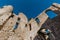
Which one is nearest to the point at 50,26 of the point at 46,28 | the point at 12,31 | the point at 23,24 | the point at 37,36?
the point at 46,28

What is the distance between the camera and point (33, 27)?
20.8 meters

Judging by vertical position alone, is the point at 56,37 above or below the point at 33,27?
below

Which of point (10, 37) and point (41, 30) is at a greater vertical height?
point (41, 30)

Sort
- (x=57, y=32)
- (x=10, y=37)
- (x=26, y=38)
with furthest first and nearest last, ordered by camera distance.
Result: (x=57, y=32), (x=26, y=38), (x=10, y=37)

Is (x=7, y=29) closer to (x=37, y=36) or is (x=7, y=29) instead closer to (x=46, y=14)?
(x=37, y=36)

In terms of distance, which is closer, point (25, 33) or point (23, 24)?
point (25, 33)

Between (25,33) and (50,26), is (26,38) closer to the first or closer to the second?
(25,33)

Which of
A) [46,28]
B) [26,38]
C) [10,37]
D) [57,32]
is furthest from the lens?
[46,28]

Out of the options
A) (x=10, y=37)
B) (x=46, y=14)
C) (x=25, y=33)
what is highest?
(x=46, y=14)

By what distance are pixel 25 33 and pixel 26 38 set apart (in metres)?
0.75

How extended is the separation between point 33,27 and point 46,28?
153 centimetres

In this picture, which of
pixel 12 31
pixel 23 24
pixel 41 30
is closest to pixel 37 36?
pixel 41 30

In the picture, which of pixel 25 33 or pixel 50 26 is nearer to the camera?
pixel 25 33

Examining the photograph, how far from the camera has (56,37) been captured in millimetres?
18672
